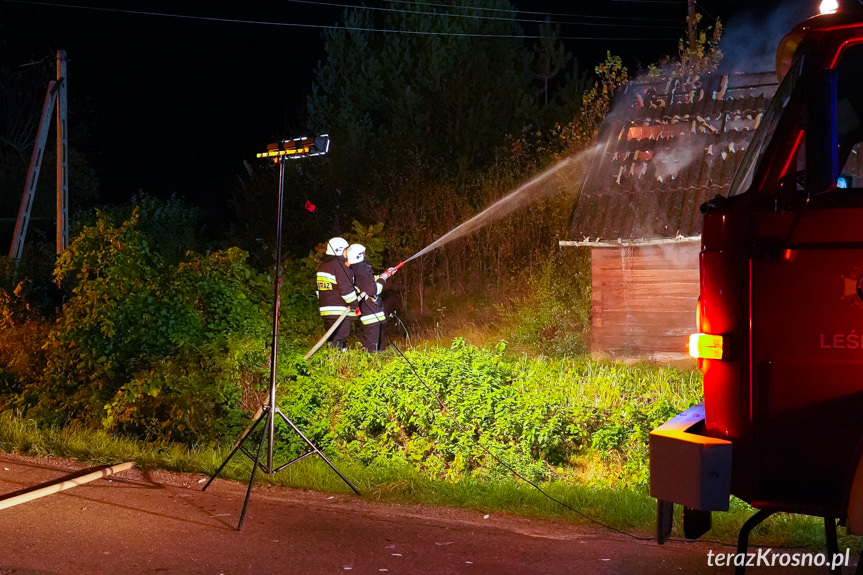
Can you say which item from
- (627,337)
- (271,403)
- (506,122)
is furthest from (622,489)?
(506,122)

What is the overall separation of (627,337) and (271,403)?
25.6 feet

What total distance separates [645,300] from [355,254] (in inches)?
171

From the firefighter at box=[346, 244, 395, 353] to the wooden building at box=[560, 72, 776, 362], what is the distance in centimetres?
295

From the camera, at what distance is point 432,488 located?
21.6ft

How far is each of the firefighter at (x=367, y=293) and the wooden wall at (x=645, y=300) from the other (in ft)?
11.0

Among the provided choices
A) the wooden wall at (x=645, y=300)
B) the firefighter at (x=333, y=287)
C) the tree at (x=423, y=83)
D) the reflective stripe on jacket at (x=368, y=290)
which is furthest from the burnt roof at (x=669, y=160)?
the tree at (x=423, y=83)

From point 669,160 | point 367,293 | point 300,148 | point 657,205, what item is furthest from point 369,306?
point 300,148

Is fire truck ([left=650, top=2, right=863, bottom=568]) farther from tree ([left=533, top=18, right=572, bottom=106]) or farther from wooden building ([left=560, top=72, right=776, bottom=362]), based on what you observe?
tree ([left=533, top=18, right=572, bottom=106])

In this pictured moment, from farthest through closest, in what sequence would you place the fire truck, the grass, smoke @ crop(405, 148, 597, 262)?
smoke @ crop(405, 148, 597, 262), the grass, the fire truck

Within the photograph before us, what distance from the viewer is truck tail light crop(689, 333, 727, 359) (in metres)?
3.71

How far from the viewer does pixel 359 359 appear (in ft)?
29.7

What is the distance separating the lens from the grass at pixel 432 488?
5484 mm

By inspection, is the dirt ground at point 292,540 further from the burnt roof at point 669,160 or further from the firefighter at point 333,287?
the burnt roof at point 669,160

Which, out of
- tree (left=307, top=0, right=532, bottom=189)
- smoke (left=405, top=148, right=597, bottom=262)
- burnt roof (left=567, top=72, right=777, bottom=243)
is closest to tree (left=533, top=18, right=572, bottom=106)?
tree (left=307, top=0, right=532, bottom=189)
